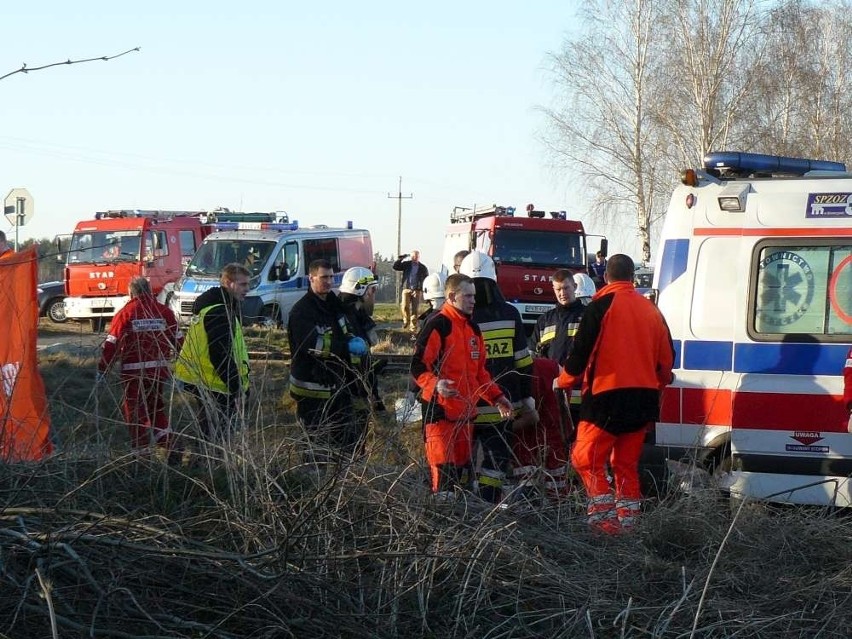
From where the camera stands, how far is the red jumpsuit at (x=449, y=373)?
6.24 metres

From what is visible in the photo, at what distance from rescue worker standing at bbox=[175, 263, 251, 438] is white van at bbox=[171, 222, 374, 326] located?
11878 mm

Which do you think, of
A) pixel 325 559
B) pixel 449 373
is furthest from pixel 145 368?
pixel 325 559

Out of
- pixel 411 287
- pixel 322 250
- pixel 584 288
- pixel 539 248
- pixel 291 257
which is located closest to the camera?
pixel 584 288

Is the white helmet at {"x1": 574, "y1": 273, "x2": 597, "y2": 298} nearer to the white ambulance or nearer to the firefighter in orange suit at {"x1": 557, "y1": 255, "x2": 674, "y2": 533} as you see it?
the white ambulance

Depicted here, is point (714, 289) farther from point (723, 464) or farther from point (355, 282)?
point (355, 282)

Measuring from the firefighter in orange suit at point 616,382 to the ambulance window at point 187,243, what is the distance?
1792 centimetres

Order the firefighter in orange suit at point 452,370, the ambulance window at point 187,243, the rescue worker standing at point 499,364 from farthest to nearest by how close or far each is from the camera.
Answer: the ambulance window at point 187,243, the rescue worker standing at point 499,364, the firefighter in orange suit at point 452,370

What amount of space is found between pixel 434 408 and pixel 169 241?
58.3ft

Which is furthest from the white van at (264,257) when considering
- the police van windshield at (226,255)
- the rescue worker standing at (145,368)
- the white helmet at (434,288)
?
the rescue worker standing at (145,368)

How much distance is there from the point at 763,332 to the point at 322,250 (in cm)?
1529

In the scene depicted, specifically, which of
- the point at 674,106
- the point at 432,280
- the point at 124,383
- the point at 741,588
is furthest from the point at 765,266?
the point at 674,106

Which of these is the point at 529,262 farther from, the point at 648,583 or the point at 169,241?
the point at 648,583

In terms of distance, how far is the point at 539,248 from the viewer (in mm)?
21328

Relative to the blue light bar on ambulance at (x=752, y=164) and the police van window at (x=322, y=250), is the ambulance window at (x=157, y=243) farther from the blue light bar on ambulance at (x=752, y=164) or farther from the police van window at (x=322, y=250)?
the blue light bar on ambulance at (x=752, y=164)
